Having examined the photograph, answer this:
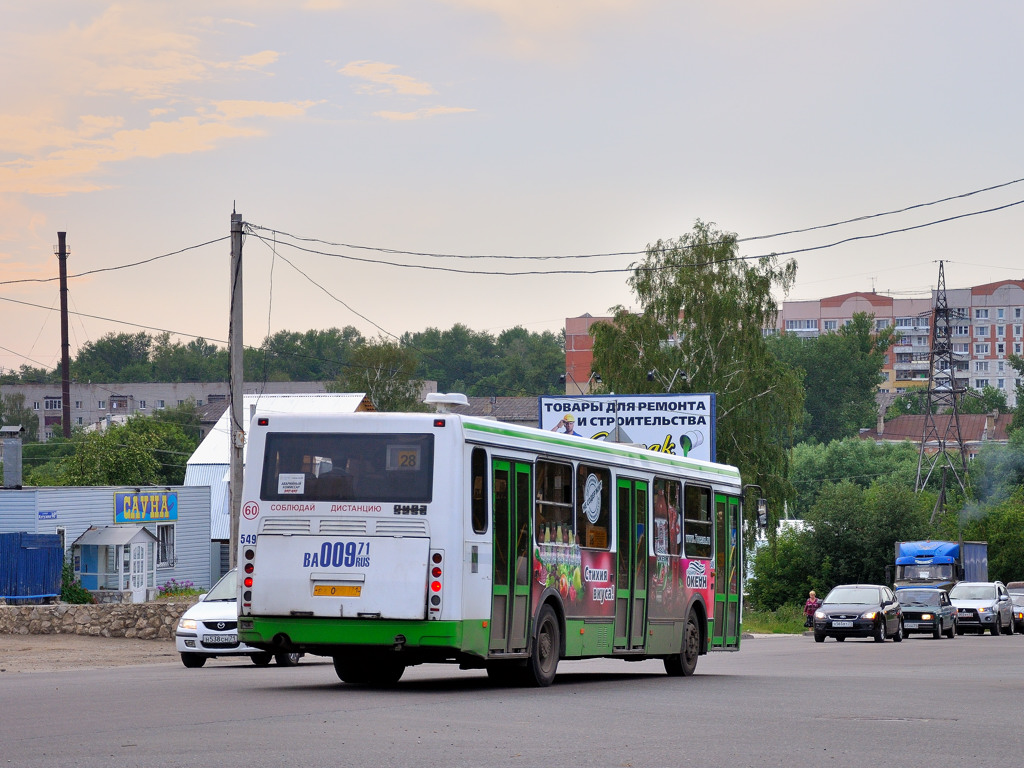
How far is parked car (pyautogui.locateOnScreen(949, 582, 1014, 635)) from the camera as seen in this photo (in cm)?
4625

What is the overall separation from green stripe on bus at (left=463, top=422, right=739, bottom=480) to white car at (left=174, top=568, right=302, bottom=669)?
6.59 m

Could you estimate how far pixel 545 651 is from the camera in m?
16.1

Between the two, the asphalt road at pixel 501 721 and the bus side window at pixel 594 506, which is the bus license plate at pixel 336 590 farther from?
the bus side window at pixel 594 506

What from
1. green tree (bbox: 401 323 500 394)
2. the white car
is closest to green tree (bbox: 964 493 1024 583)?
the white car

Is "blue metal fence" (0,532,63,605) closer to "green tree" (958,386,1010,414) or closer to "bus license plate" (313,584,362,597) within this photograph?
"bus license plate" (313,584,362,597)

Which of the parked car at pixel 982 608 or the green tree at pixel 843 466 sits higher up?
the green tree at pixel 843 466

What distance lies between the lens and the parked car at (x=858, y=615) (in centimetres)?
3906

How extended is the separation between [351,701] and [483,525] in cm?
221

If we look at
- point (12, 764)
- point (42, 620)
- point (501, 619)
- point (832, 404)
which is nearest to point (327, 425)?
point (501, 619)

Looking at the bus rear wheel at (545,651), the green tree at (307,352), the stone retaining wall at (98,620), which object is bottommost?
the stone retaining wall at (98,620)

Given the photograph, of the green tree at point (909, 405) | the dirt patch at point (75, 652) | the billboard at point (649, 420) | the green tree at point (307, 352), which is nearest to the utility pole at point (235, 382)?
the dirt patch at point (75, 652)

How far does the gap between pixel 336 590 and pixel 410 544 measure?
2.77ft

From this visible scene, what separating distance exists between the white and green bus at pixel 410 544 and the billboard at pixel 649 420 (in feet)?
91.5

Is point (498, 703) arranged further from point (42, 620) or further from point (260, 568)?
point (42, 620)
